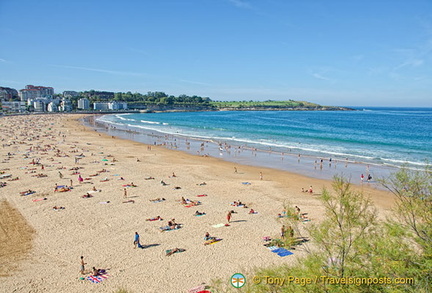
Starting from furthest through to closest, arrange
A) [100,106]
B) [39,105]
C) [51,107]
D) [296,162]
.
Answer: [100,106] < [39,105] < [51,107] < [296,162]

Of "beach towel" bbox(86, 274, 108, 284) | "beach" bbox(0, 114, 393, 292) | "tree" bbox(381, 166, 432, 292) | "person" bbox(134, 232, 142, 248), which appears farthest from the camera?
"person" bbox(134, 232, 142, 248)

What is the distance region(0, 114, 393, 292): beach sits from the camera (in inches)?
473

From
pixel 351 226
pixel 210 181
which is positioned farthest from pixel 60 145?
pixel 351 226

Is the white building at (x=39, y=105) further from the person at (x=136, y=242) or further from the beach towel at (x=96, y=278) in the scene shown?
the beach towel at (x=96, y=278)

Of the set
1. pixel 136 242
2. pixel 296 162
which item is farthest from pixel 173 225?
pixel 296 162

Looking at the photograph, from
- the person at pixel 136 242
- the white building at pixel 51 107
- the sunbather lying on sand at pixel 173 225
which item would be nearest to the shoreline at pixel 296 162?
the sunbather lying on sand at pixel 173 225

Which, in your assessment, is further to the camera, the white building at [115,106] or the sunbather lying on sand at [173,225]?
the white building at [115,106]

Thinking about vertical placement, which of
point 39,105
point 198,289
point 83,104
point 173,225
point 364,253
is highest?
point 83,104

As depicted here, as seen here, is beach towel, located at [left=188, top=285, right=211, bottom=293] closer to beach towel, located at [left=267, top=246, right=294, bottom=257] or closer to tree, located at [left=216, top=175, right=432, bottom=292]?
beach towel, located at [left=267, top=246, right=294, bottom=257]

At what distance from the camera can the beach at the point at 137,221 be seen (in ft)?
39.4

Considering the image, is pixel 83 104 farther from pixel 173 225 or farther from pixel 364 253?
pixel 364 253

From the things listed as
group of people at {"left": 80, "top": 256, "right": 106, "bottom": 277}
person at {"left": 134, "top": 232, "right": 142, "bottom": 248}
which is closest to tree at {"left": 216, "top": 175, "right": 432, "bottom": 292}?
group of people at {"left": 80, "top": 256, "right": 106, "bottom": 277}

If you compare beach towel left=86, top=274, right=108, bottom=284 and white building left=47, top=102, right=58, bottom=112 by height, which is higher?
white building left=47, top=102, right=58, bottom=112

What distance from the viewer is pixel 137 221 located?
17281mm
